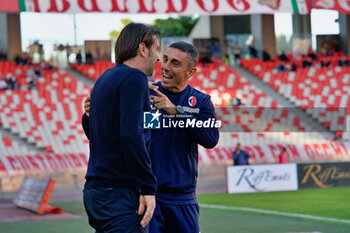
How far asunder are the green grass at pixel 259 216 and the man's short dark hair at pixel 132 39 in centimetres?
698

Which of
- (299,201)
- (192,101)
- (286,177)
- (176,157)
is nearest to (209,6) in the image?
(286,177)

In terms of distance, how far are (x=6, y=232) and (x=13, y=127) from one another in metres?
12.7

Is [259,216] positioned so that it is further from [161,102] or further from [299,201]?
[161,102]

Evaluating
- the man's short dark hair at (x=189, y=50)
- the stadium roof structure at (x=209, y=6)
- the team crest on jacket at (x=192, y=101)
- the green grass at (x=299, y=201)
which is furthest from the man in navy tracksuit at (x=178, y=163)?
the stadium roof structure at (x=209, y=6)

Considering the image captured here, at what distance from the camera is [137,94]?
3436 millimetres

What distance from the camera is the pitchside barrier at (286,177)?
1808cm

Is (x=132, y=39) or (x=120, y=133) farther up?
(x=132, y=39)

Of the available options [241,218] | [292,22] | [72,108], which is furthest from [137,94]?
[292,22]

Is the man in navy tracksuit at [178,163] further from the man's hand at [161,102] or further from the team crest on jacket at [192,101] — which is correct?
the man's hand at [161,102]

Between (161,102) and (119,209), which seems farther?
(161,102)

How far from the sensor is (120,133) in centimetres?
343

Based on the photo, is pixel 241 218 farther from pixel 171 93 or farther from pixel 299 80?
pixel 299 80

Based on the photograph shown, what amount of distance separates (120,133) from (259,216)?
368 inches

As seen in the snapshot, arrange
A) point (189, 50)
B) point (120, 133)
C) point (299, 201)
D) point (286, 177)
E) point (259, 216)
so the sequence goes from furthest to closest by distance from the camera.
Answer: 1. point (286, 177)
2. point (299, 201)
3. point (259, 216)
4. point (189, 50)
5. point (120, 133)
